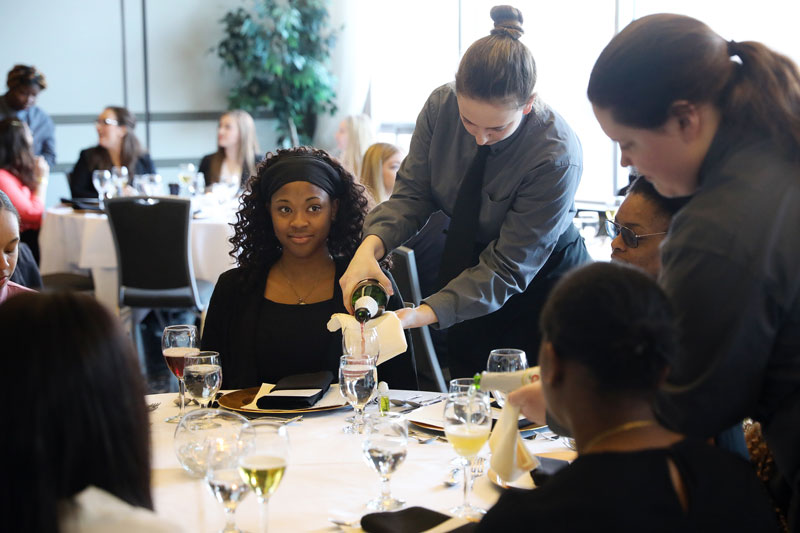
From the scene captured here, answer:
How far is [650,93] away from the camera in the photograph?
127 centimetres

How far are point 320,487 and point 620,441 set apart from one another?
676mm

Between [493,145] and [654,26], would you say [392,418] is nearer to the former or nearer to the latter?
[654,26]

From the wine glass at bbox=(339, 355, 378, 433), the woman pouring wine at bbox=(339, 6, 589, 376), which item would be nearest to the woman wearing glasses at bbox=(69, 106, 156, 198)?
the woman pouring wine at bbox=(339, 6, 589, 376)

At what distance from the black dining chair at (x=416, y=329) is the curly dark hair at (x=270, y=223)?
481 mm

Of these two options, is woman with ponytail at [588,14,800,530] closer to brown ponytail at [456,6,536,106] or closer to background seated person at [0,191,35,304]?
brown ponytail at [456,6,536,106]

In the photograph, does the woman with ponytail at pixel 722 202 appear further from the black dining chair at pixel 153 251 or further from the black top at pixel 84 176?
the black top at pixel 84 176

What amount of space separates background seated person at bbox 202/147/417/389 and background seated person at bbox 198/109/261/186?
13.1 feet

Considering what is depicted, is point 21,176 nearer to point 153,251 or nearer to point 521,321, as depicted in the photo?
point 153,251

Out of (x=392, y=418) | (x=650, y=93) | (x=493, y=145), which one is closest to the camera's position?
(x=650, y=93)

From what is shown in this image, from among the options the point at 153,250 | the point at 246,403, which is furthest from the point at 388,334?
the point at 153,250

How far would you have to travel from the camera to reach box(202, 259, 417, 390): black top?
2.54 m

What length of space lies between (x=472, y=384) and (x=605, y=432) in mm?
564

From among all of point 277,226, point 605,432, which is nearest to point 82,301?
point 605,432

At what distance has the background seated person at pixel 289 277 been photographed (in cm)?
256
